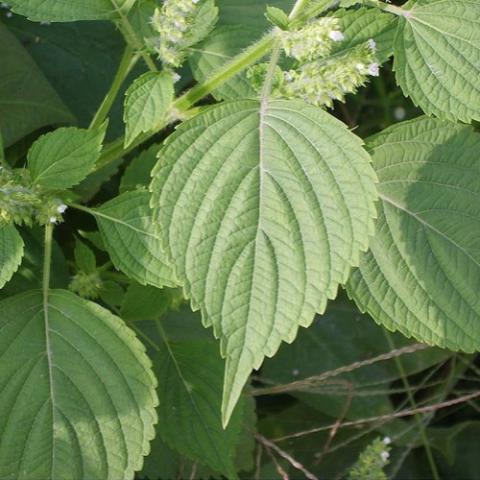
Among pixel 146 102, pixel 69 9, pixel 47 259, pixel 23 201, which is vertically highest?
pixel 69 9

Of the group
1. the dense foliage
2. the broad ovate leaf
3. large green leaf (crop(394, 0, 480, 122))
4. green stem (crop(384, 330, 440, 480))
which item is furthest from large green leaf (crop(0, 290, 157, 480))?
green stem (crop(384, 330, 440, 480))

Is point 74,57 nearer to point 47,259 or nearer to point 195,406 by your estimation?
point 47,259

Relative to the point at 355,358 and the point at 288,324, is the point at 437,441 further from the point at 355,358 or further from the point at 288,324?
the point at 288,324

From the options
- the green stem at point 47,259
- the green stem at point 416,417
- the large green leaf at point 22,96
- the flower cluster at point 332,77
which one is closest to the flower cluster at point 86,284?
the green stem at point 47,259

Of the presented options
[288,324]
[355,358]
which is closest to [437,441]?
[355,358]

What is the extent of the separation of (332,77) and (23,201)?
2.09 feet

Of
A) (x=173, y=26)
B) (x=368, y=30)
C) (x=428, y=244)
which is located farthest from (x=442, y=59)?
(x=173, y=26)

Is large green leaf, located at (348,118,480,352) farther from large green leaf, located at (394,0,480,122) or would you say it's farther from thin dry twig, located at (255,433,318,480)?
thin dry twig, located at (255,433,318,480)

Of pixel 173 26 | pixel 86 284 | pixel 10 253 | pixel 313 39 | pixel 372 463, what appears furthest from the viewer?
pixel 372 463

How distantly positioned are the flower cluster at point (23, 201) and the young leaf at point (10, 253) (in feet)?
0.10

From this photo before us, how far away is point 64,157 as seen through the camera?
170cm

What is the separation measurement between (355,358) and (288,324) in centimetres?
132

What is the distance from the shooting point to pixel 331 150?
149 cm

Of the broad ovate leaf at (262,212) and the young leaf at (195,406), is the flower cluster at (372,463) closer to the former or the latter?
the young leaf at (195,406)
